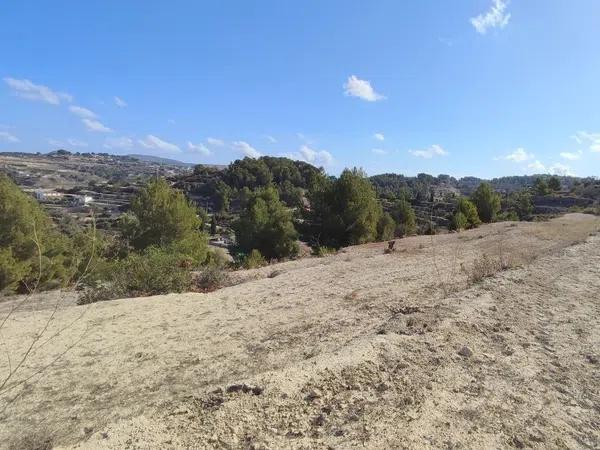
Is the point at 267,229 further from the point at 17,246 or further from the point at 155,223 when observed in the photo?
the point at 17,246

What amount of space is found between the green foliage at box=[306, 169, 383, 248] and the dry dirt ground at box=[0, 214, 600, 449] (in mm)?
13960

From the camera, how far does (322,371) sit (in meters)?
Result: 4.29

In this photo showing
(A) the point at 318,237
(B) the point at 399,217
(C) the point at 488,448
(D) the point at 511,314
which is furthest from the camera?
(B) the point at 399,217

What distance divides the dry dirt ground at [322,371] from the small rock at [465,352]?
15 millimetres

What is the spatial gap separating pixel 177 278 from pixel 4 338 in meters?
4.26

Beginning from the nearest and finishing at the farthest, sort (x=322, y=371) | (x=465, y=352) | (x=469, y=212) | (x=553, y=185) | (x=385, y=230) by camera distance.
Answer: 1. (x=322, y=371)
2. (x=465, y=352)
3. (x=385, y=230)
4. (x=469, y=212)
5. (x=553, y=185)

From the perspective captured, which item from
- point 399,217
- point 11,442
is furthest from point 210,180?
point 11,442

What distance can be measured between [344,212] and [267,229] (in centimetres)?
462

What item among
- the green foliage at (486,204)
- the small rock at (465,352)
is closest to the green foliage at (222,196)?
the green foliage at (486,204)

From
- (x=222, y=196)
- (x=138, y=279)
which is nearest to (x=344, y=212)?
(x=138, y=279)

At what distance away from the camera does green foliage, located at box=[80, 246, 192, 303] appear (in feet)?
32.6

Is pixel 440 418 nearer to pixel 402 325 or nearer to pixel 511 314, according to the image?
pixel 402 325

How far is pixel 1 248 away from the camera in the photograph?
51.7 feet

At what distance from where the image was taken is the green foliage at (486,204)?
1527 inches
